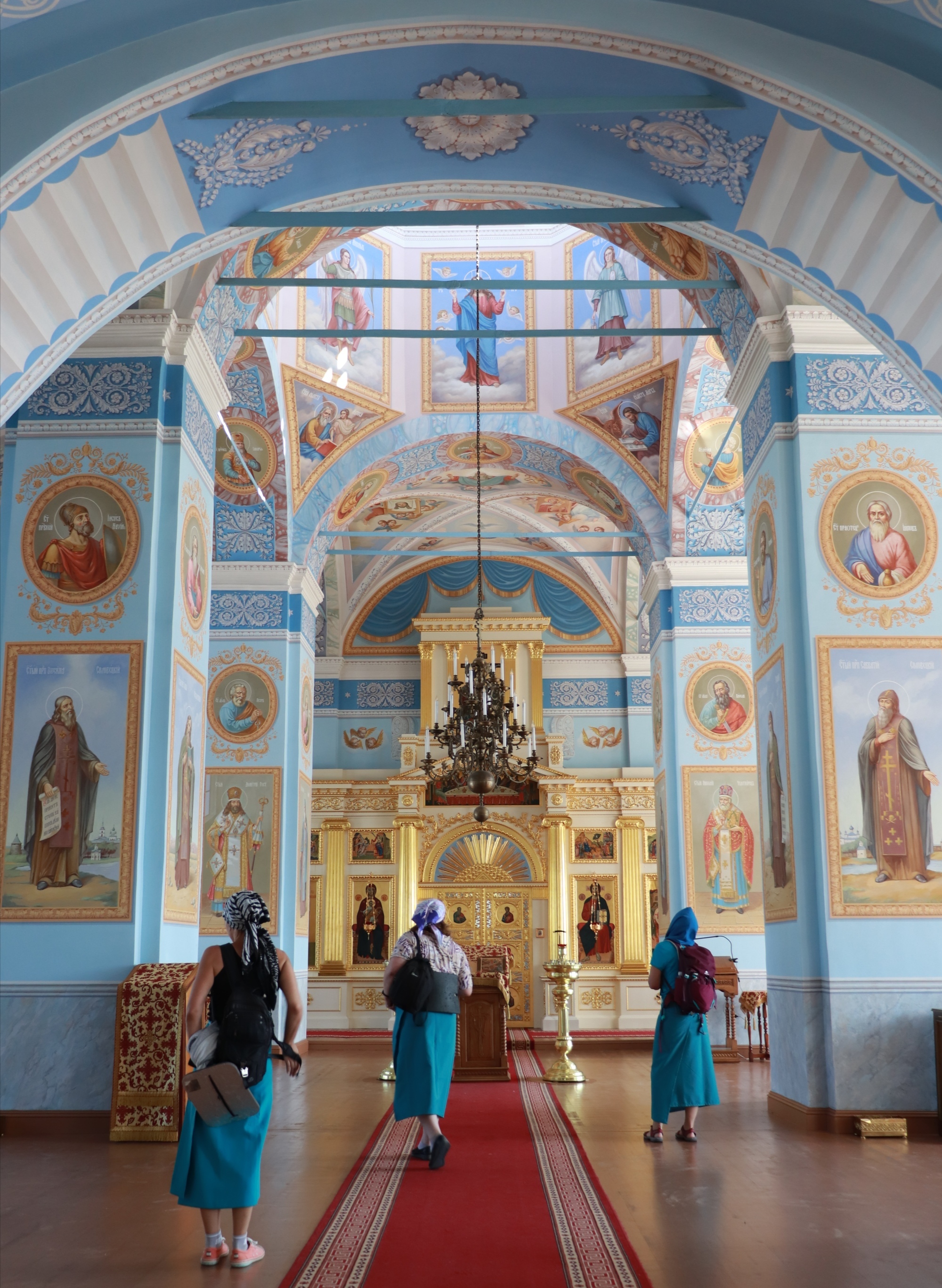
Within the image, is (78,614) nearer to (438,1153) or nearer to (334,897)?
(438,1153)

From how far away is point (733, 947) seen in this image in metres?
14.2

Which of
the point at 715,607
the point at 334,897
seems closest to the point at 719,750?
the point at 715,607

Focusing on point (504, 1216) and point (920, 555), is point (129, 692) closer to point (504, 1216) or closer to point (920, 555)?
point (504, 1216)

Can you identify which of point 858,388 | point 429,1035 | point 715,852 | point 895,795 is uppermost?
point 858,388

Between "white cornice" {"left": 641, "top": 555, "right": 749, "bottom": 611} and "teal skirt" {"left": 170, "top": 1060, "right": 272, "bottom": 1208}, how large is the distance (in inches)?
449

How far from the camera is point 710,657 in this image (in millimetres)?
15133

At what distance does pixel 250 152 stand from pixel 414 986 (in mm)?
4681

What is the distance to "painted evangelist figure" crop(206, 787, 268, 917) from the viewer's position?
14531 millimetres

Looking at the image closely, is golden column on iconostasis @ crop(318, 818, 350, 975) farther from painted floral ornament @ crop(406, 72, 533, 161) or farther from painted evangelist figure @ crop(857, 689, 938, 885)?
painted floral ornament @ crop(406, 72, 533, 161)

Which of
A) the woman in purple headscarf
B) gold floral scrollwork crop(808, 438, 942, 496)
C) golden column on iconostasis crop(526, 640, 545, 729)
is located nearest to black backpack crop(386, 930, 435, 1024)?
the woman in purple headscarf

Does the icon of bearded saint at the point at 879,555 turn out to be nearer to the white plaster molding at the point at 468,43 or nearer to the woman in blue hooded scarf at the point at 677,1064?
the woman in blue hooded scarf at the point at 677,1064

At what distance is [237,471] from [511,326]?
3.99 m

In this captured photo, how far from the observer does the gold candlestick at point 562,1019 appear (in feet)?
39.3

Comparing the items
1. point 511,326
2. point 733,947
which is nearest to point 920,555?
point 733,947
